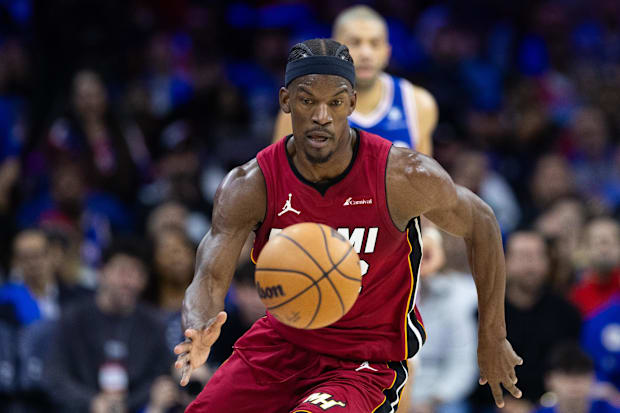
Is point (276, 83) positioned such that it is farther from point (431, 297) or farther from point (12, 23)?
point (431, 297)

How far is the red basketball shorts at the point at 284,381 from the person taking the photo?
4.85 metres

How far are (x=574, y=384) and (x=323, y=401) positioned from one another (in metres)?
3.39

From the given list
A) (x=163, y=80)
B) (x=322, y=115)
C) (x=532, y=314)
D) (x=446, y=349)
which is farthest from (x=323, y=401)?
(x=163, y=80)

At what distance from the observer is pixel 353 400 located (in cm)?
464

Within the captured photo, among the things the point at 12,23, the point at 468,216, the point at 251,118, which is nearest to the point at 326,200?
the point at 468,216

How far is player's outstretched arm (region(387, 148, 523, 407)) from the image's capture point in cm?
477

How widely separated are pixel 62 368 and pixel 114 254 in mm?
1070

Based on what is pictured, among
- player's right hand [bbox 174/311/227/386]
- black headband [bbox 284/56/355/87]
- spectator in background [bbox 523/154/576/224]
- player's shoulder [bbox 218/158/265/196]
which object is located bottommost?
spectator in background [bbox 523/154/576/224]

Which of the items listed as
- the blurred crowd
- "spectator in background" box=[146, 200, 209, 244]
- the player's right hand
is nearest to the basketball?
the player's right hand

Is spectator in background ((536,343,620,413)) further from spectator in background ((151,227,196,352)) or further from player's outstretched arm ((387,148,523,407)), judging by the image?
spectator in background ((151,227,196,352))

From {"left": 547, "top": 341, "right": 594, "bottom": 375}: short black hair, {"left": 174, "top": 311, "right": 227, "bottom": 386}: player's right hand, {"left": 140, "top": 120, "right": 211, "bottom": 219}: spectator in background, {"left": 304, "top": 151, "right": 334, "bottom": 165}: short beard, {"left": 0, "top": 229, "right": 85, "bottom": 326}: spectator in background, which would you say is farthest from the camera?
{"left": 140, "top": 120, "right": 211, "bottom": 219}: spectator in background

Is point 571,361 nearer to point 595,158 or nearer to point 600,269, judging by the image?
point 600,269

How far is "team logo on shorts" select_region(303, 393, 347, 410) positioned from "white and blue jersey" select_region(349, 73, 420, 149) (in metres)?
2.39

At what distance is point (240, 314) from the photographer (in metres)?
8.36
